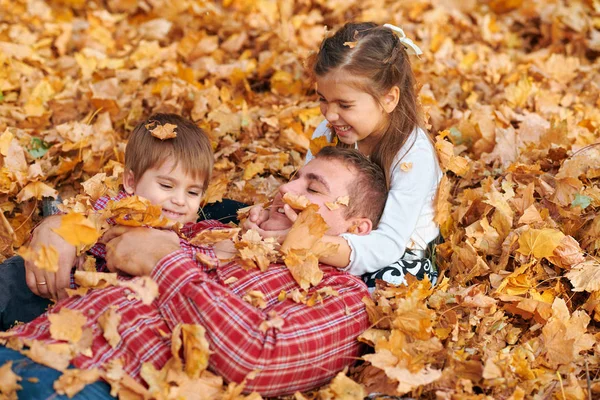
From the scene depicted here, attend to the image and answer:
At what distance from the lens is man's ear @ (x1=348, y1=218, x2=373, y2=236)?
3.24m

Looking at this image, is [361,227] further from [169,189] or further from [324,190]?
[169,189]

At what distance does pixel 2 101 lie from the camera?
16.2 feet

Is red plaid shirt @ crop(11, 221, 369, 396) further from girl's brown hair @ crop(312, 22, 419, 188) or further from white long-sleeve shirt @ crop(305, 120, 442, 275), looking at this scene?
girl's brown hair @ crop(312, 22, 419, 188)

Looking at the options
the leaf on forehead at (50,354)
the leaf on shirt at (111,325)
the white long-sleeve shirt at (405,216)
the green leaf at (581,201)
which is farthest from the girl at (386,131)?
the leaf on forehead at (50,354)

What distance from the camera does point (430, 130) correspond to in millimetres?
4723

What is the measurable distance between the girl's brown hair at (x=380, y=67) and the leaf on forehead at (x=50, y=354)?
172 centimetres

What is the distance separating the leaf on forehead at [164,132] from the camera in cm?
338

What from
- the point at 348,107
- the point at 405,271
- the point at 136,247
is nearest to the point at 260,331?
the point at 136,247

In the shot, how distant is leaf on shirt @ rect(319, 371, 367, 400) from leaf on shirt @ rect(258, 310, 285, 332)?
300mm

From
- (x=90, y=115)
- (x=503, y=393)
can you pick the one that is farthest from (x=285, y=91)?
(x=503, y=393)

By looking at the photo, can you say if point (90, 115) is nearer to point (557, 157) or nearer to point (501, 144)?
point (501, 144)

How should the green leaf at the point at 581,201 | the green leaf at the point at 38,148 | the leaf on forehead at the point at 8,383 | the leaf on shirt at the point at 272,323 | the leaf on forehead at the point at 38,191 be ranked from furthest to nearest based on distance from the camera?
the green leaf at the point at 38,148, the leaf on forehead at the point at 38,191, the green leaf at the point at 581,201, the leaf on shirt at the point at 272,323, the leaf on forehead at the point at 8,383

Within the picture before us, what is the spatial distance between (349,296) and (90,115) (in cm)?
260

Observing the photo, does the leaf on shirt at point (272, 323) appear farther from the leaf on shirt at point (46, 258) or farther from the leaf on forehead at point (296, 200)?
the leaf on shirt at point (46, 258)
